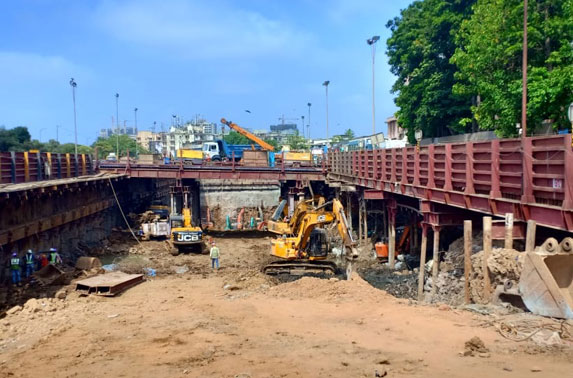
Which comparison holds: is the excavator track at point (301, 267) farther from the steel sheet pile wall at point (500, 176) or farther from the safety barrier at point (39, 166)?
the safety barrier at point (39, 166)

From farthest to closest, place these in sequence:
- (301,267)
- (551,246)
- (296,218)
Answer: (301,267) < (296,218) < (551,246)

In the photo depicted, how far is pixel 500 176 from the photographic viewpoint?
11992 mm

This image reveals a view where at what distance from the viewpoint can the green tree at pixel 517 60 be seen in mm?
19328

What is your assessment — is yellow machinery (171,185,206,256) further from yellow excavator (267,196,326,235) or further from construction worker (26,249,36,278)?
construction worker (26,249,36,278)

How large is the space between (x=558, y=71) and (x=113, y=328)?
17921 mm

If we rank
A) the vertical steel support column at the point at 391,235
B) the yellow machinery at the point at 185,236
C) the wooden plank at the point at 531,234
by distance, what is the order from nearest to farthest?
the wooden plank at the point at 531,234, the vertical steel support column at the point at 391,235, the yellow machinery at the point at 185,236

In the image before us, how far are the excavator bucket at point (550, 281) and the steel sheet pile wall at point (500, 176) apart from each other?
0.60 meters

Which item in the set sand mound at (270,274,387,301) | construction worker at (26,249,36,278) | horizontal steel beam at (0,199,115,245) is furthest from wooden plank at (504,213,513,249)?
construction worker at (26,249,36,278)

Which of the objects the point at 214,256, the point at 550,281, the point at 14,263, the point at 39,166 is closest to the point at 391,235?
the point at 214,256

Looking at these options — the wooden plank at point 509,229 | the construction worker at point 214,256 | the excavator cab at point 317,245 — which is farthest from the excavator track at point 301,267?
the wooden plank at point 509,229

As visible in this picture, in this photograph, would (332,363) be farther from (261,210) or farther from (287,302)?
(261,210)

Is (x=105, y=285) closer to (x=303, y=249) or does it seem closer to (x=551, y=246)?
(x=303, y=249)

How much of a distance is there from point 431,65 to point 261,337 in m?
27.4

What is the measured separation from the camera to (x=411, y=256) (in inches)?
925
